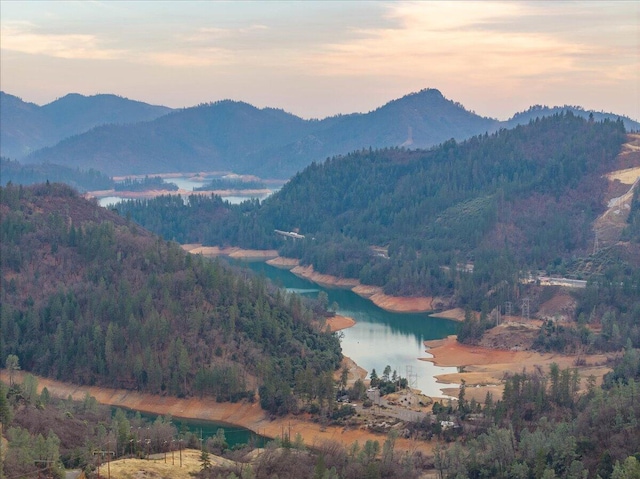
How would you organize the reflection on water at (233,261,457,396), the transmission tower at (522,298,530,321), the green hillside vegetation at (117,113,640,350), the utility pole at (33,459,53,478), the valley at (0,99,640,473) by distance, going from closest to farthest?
1. the utility pole at (33,459,53,478)
2. the valley at (0,99,640,473)
3. the reflection on water at (233,261,457,396)
4. the transmission tower at (522,298,530,321)
5. the green hillside vegetation at (117,113,640,350)

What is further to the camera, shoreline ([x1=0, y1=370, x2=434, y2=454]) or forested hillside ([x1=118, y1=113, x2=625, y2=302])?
forested hillside ([x1=118, y1=113, x2=625, y2=302])

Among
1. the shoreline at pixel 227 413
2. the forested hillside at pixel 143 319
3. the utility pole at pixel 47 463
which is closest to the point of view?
the utility pole at pixel 47 463

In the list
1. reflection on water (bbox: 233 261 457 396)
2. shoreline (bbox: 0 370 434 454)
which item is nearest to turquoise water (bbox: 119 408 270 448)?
shoreline (bbox: 0 370 434 454)

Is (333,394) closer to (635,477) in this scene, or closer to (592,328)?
(635,477)

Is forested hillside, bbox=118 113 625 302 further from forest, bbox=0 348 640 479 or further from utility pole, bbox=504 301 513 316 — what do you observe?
forest, bbox=0 348 640 479

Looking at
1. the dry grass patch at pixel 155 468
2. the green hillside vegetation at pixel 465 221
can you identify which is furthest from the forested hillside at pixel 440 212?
the dry grass patch at pixel 155 468

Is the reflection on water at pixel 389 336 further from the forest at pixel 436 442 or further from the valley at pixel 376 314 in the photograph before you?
the forest at pixel 436 442

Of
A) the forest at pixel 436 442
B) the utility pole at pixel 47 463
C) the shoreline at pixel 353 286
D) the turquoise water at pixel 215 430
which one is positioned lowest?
the turquoise water at pixel 215 430
